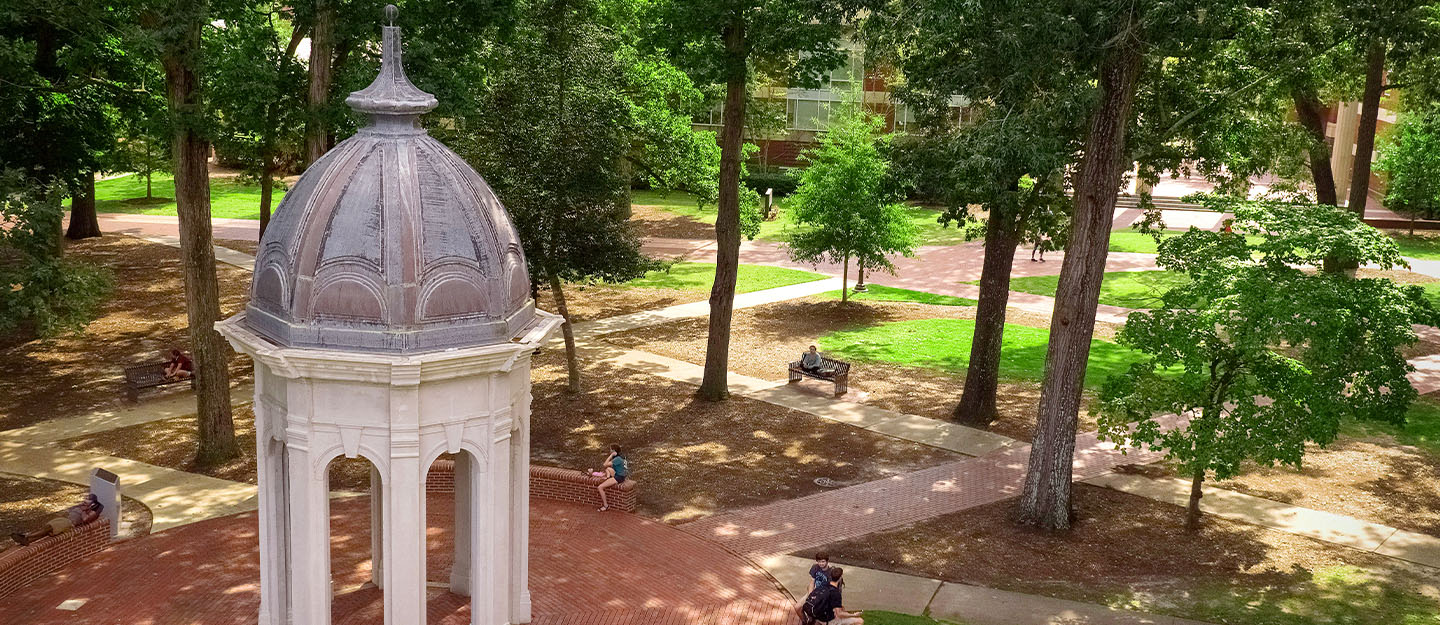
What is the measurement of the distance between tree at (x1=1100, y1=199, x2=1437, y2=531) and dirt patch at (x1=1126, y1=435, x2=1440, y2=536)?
10.5ft

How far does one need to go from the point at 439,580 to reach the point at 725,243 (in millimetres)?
11114

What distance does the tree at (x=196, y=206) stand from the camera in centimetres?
1977

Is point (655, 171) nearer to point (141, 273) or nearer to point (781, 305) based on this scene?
point (781, 305)

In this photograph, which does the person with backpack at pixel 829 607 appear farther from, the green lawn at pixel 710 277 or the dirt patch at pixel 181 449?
the green lawn at pixel 710 277

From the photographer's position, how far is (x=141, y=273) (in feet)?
125

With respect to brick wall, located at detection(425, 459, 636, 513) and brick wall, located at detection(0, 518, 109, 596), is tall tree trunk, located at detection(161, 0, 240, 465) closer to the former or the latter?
brick wall, located at detection(0, 518, 109, 596)

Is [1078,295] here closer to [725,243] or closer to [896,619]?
[896,619]

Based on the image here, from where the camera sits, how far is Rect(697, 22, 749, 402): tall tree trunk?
25938 millimetres

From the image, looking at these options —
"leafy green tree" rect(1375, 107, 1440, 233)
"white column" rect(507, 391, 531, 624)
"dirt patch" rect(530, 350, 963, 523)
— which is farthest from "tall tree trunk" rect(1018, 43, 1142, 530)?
"leafy green tree" rect(1375, 107, 1440, 233)

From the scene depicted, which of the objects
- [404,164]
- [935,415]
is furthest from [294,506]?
[935,415]

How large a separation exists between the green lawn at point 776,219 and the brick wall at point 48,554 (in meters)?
28.5

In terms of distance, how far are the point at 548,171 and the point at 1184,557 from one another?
1324cm

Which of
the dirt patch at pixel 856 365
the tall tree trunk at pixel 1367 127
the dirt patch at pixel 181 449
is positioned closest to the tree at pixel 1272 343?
the dirt patch at pixel 856 365

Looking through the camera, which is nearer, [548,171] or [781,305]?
[548,171]
